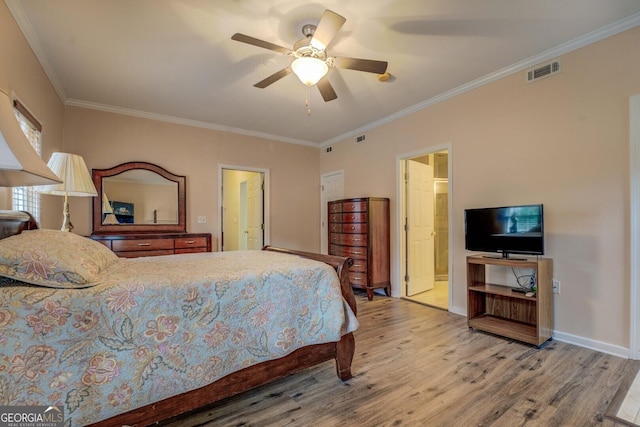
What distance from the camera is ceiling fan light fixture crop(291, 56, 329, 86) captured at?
221 centimetres

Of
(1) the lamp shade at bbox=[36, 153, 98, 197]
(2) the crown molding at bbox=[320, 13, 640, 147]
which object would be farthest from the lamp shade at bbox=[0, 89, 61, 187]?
(2) the crown molding at bbox=[320, 13, 640, 147]

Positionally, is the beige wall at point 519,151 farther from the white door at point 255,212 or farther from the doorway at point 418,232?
the white door at point 255,212

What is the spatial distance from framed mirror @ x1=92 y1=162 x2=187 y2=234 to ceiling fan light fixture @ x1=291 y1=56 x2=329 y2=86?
9.92ft

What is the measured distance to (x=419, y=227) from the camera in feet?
14.8

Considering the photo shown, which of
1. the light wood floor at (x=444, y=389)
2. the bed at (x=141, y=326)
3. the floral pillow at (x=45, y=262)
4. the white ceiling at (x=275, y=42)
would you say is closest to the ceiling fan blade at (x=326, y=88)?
the white ceiling at (x=275, y=42)

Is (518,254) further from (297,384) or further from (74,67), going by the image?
(74,67)

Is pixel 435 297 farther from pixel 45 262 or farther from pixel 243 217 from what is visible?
pixel 45 262

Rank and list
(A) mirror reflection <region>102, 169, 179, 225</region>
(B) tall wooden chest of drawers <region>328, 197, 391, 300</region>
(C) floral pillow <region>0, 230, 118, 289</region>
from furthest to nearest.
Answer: (B) tall wooden chest of drawers <region>328, 197, 391, 300</region>
(A) mirror reflection <region>102, 169, 179, 225</region>
(C) floral pillow <region>0, 230, 118, 289</region>

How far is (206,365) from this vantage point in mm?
1508

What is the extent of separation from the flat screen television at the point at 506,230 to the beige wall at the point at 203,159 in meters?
3.22

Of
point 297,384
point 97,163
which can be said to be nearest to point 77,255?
point 297,384

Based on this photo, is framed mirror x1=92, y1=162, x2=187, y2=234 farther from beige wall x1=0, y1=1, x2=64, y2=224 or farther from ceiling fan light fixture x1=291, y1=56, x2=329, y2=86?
ceiling fan light fixture x1=291, y1=56, x2=329, y2=86

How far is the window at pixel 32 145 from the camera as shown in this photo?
7.60 ft

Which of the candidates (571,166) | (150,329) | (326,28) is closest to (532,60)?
(571,166)
